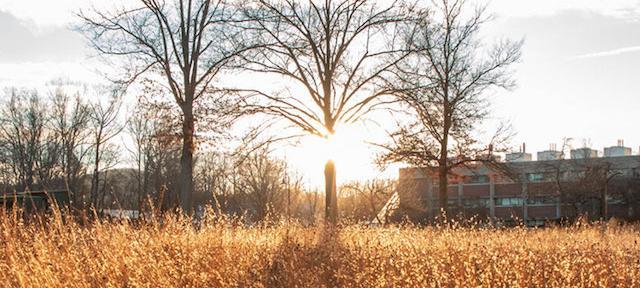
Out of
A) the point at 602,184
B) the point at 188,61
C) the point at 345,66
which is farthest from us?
the point at 602,184

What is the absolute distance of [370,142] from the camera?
2327cm

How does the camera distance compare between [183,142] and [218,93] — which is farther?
[218,93]

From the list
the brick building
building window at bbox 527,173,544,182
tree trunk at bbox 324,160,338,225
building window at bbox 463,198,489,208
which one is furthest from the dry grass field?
building window at bbox 527,173,544,182

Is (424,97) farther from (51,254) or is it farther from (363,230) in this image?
(51,254)

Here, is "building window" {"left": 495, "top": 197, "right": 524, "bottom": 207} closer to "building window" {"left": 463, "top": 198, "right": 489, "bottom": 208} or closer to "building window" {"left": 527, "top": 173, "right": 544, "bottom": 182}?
"building window" {"left": 463, "top": 198, "right": 489, "bottom": 208}

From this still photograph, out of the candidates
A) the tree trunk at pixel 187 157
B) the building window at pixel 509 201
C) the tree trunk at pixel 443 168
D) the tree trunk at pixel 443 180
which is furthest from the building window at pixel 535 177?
the tree trunk at pixel 187 157

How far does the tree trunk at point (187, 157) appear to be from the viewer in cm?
1908

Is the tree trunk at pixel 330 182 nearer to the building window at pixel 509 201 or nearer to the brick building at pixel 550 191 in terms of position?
the brick building at pixel 550 191

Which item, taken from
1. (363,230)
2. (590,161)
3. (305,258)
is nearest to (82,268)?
(305,258)

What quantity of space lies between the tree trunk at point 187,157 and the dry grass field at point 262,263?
8156mm

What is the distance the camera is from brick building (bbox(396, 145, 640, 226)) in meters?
53.2

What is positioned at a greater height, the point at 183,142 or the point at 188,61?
the point at 188,61

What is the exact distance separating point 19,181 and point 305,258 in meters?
45.0

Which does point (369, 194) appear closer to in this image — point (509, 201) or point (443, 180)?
point (443, 180)
